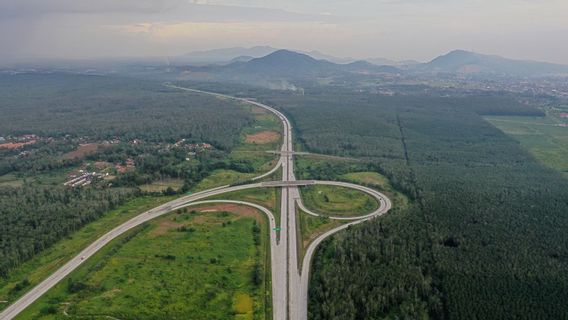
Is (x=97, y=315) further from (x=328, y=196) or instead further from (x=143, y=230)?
(x=328, y=196)

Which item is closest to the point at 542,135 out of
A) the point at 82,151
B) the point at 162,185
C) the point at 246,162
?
the point at 246,162

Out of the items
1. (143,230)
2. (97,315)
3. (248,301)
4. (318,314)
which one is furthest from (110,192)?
(318,314)

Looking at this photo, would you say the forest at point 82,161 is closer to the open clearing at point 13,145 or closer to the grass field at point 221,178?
the grass field at point 221,178

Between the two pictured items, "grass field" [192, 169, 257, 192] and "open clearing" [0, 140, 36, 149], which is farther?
"open clearing" [0, 140, 36, 149]

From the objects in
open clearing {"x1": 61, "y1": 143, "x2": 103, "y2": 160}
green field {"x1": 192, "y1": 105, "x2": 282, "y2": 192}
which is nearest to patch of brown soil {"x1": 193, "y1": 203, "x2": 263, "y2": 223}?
A: green field {"x1": 192, "y1": 105, "x2": 282, "y2": 192}

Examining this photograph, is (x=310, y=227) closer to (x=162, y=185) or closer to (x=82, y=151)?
(x=162, y=185)

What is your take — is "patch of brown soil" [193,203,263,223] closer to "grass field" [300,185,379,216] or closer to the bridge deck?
"grass field" [300,185,379,216]

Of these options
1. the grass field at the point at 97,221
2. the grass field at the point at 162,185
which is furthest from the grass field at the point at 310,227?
the grass field at the point at 162,185
